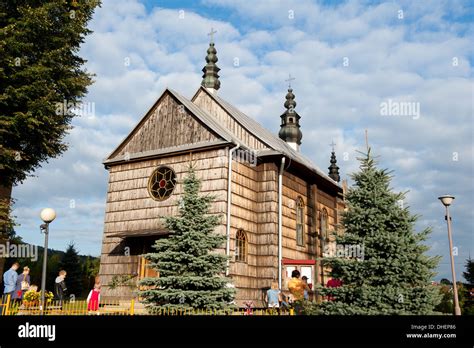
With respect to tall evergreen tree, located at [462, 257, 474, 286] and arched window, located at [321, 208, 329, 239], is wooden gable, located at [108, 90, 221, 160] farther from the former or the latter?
tall evergreen tree, located at [462, 257, 474, 286]

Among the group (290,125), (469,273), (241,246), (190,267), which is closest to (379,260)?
(190,267)

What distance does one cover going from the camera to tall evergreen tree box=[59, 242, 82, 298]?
150 ft

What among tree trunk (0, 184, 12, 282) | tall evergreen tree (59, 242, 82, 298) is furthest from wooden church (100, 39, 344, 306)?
tall evergreen tree (59, 242, 82, 298)

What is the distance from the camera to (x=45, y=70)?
713 inches

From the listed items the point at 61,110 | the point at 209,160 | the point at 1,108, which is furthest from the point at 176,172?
the point at 1,108

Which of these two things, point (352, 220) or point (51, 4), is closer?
→ point (352, 220)

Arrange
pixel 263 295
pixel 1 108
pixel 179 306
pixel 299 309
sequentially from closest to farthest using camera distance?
pixel 179 306, pixel 299 309, pixel 1 108, pixel 263 295

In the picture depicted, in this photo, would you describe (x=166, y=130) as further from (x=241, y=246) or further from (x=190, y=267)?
(x=190, y=267)

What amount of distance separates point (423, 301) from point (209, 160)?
10.4 m

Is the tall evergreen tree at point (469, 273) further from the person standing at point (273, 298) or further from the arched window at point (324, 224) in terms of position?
the person standing at point (273, 298)

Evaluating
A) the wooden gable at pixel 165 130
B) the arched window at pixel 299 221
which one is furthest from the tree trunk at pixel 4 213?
the arched window at pixel 299 221

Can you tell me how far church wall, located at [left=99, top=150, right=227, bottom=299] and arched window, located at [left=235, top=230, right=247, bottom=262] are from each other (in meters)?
1.11

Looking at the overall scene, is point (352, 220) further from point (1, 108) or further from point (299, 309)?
point (1, 108)

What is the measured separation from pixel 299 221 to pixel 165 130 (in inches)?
297
